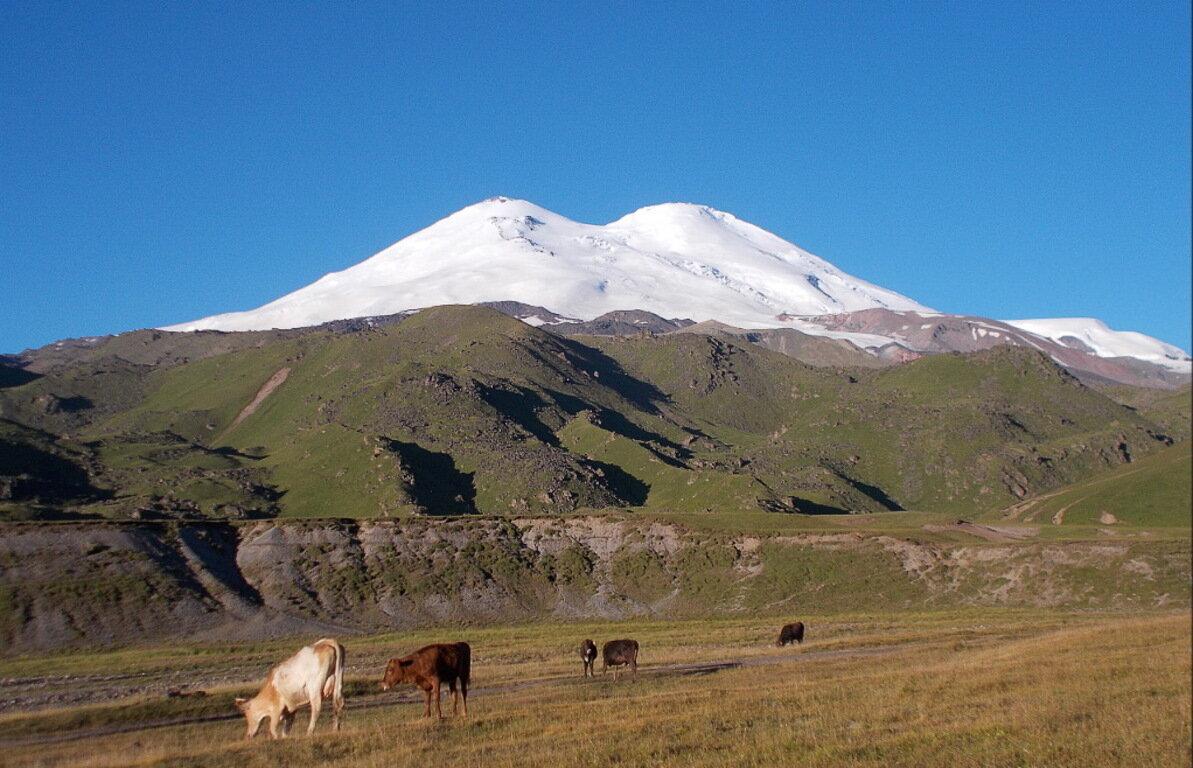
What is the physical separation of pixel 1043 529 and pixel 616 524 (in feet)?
161

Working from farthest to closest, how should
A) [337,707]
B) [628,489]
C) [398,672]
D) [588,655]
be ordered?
1. [628,489]
2. [588,655]
3. [398,672]
4. [337,707]

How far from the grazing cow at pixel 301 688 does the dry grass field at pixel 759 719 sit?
706 millimetres

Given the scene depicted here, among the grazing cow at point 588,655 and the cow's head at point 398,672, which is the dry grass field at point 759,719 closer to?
the cow's head at point 398,672

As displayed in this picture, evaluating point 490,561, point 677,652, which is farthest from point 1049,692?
point 490,561

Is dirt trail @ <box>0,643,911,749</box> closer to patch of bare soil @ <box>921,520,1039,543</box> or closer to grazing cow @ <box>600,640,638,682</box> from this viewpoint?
grazing cow @ <box>600,640,638,682</box>

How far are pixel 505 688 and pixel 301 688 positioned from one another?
52.8 feet

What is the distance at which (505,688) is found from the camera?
4053 centimetres

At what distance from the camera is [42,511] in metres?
148

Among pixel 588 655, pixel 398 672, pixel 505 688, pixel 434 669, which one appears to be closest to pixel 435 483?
pixel 588 655

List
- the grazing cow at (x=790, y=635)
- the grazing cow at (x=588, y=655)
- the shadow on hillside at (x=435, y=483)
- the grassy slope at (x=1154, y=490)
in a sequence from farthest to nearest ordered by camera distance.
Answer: the shadow on hillside at (x=435, y=483) < the grazing cow at (x=790, y=635) < the grazing cow at (x=588, y=655) < the grassy slope at (x=1154, y=490)

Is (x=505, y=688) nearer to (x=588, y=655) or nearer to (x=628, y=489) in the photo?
(x=588, y=655)

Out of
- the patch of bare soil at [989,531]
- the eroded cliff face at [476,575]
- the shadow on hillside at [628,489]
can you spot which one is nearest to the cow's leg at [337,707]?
the eroded cliff face at [476,575]

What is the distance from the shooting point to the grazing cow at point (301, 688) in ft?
83.7

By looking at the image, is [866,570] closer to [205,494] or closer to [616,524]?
[616,524]
